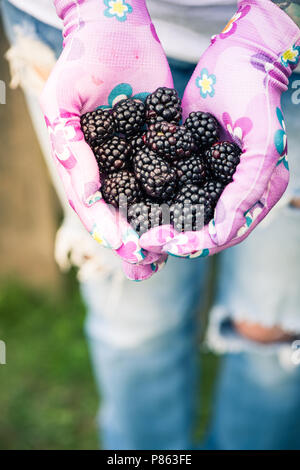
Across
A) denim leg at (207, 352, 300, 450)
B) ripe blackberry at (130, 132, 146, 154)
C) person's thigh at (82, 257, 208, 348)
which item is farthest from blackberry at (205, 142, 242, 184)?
denim leg at (207, 352, 300, 450)

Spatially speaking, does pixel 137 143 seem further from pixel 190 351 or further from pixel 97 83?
pixel 190 351

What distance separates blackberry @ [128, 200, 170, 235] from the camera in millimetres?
771

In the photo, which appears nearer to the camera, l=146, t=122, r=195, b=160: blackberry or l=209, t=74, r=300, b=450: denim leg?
l=146, t=122, r=195, b=160: blackberry

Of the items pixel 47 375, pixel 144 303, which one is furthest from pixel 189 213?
pixel 47 375

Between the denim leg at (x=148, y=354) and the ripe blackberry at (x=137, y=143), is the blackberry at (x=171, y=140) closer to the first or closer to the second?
the ripe blackberry at (x=137, y=143)

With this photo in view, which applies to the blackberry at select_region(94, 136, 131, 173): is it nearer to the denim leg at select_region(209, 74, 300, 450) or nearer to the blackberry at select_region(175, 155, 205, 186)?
the blackberry at select_region(175, 155, 205, 186)

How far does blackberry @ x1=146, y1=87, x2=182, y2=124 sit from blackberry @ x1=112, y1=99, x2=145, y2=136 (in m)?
0.02

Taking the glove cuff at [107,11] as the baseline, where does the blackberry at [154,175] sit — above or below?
below

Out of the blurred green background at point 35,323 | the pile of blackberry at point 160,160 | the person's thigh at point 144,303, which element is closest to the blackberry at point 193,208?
the pile of blackberry at point 160,160

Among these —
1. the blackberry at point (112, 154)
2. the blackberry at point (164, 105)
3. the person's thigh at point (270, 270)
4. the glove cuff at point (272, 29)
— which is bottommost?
the person's thigh at point (270, 270)

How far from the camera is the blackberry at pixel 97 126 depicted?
806 millimetres

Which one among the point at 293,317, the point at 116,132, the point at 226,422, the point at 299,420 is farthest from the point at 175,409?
the point at 116,132

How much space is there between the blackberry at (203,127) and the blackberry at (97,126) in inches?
4.9

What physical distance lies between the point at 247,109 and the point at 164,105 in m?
0.13
